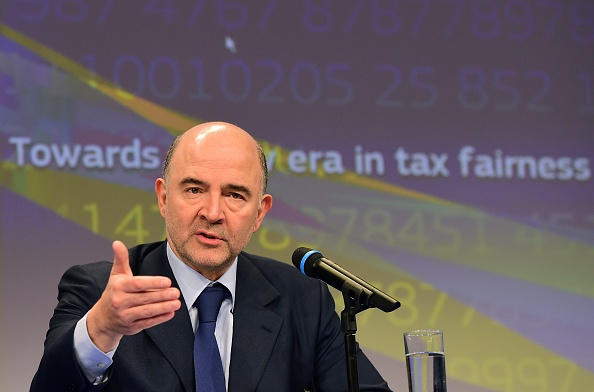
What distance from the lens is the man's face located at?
2.64m

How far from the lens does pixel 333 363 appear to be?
2887 mm

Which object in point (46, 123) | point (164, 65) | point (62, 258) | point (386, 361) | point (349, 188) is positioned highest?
point (164, 65)

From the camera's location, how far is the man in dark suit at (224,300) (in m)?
2.56

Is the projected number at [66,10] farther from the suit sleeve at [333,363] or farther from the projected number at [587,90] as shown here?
the projected number at [587,90]

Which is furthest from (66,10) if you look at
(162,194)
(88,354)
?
(88,354)

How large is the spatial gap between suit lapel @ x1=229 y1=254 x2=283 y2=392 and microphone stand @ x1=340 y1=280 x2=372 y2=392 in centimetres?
58

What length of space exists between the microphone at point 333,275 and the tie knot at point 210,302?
0.48 meters

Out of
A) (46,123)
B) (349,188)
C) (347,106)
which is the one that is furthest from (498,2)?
(46,123)

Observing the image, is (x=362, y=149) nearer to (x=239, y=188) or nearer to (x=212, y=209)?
(x=239, y=188)

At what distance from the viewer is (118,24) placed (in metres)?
4.42

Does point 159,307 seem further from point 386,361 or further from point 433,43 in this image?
point 433,43

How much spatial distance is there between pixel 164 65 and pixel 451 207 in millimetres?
1707

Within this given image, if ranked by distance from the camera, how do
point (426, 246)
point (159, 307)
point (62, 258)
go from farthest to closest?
point (426, 246), point (62, 258), point (159, 307)

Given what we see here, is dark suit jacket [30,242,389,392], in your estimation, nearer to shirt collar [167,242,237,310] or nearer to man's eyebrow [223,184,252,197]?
shirt collar [167,242,237,310]
